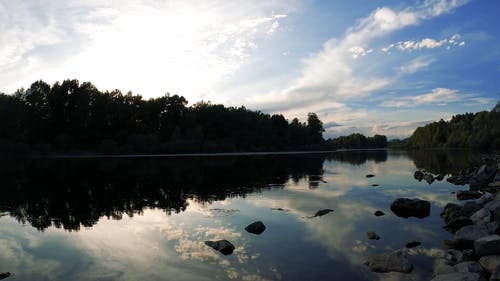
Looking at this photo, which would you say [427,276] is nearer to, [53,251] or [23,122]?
[53,251]

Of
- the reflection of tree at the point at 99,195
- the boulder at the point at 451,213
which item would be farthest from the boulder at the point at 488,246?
the reflection of tree at the point at 99,195

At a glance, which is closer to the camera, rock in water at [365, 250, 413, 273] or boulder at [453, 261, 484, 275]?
boulder at [453, 261, 484, 275]

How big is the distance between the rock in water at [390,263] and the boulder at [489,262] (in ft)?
7.32

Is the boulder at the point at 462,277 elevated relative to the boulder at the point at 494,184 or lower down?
elevated

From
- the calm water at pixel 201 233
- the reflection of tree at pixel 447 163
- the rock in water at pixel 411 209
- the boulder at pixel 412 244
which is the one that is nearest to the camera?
the calm water at pixel 201 233

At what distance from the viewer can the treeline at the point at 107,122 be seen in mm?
98375

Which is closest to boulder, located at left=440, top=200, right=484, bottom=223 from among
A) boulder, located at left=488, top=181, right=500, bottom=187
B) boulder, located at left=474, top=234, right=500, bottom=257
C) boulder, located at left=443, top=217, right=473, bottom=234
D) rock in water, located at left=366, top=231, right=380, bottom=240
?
boulder, located at left=443, top=217, right=473, bottom=234

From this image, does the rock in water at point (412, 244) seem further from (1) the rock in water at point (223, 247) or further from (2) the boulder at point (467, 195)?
(2) the boulder at point (467, 195)

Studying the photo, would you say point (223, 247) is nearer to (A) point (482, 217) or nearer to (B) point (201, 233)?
(B) point (201, 233)

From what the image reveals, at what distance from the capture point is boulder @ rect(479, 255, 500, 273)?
11091 millimetres

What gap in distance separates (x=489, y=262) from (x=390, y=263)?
120 inches

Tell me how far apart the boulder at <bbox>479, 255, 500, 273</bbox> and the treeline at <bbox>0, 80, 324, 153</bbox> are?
93261 millimetres

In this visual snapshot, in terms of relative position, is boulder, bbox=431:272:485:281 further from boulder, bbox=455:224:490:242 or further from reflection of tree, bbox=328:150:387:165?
reflection of tree, bbox=328:150:387:165

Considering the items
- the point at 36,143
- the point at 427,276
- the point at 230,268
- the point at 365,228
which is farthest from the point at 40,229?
the point at 36,143
